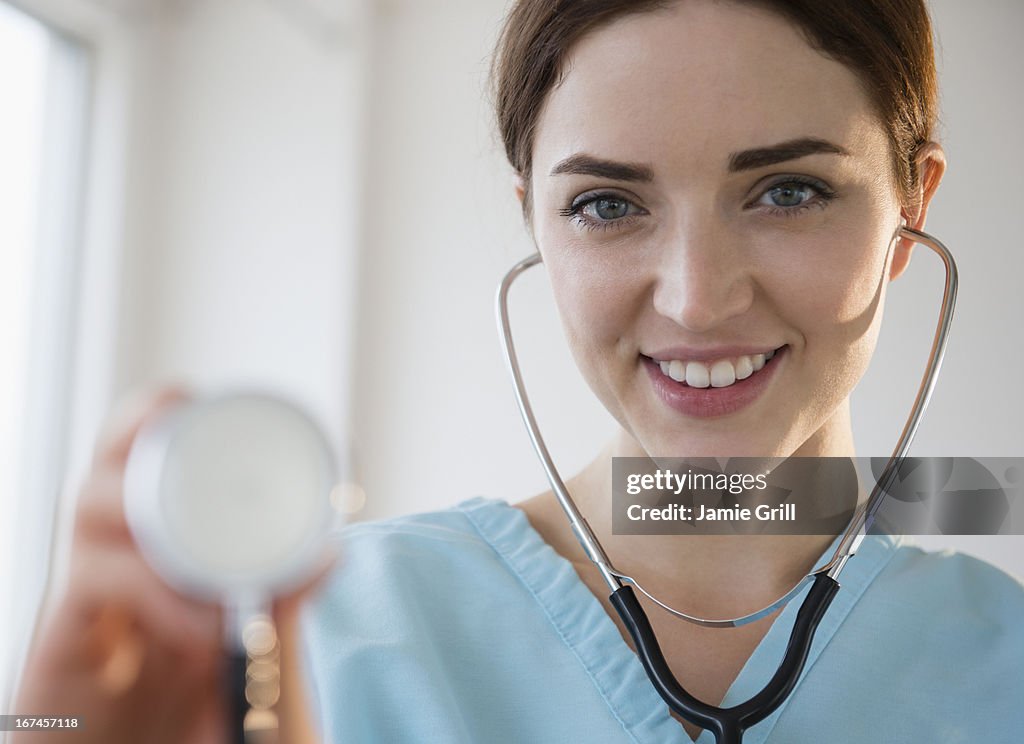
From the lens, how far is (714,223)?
560mm

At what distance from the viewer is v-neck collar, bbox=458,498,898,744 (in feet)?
1.90

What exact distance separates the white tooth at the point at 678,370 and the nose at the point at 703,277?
0.05 metres

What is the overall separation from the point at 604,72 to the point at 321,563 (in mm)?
384

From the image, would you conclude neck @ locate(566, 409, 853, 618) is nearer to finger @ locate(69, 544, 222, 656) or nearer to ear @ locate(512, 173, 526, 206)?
ear @ locate(512, 173, 526, 206)

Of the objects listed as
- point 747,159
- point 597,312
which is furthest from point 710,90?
point 597,312

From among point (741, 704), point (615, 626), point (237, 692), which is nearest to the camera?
point (237, 692)

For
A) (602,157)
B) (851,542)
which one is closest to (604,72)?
(602,157)

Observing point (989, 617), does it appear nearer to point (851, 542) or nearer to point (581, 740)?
point (851, 542)

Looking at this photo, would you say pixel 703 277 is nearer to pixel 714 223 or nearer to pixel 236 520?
pixel 714 223

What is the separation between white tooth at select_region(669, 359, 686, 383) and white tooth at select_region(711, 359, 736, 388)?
0.02 m

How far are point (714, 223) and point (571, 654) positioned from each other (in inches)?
11.7

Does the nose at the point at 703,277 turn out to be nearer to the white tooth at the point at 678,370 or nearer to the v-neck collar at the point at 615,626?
the white tooth at the point at 678,370

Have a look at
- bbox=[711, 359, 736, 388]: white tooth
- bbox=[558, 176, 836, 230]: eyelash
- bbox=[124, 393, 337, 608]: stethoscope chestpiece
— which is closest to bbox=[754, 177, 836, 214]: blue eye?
bbox=[558, 176, 836, 230]: eyelash

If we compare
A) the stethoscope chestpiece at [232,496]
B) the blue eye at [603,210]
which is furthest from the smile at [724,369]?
the stethoscope chestpiece at [232,496]
